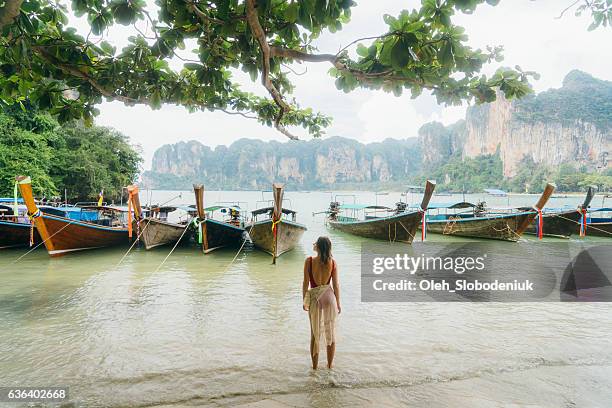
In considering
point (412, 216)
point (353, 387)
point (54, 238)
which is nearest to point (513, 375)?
point (353, 387)

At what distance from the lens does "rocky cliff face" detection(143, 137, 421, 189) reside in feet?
497

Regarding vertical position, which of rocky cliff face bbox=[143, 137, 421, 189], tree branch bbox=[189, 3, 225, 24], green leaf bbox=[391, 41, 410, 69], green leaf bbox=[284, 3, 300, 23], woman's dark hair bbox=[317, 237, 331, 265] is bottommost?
woman's dark hair bbox=[317, 237, 331, 265]

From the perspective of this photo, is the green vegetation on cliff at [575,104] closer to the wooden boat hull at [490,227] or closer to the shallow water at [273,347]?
the wooden boat hull at [490,227]

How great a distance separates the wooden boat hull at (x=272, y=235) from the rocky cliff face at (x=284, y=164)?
13404 cm

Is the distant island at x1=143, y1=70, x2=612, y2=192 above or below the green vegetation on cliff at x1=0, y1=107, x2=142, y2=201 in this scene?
above

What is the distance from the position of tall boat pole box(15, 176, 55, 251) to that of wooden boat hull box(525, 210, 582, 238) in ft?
65.0

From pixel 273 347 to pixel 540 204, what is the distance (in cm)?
1248

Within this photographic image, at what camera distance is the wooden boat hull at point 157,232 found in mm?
11758

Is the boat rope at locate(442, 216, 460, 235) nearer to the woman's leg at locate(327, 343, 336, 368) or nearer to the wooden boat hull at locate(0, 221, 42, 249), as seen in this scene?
the woman's leg at locate(327, 343, 336, 368)

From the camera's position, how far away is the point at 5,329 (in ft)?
15.0

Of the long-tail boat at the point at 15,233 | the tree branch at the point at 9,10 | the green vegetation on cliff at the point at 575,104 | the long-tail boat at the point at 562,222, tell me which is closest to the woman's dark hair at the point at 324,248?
the tree branch at the point at 9,10

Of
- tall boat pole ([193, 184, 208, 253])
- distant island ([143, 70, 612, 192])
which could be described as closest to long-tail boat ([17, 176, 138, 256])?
tall boat pole ([193, 184, 208, 253])

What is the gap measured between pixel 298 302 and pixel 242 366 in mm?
2557

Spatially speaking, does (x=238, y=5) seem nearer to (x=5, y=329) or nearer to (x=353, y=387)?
(x=353, y=387)
